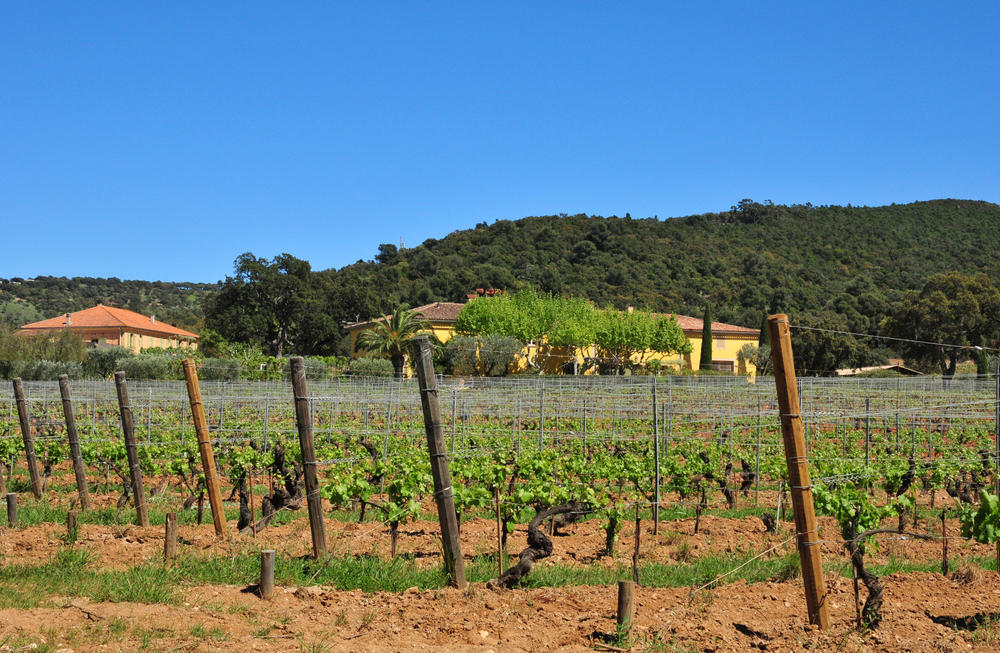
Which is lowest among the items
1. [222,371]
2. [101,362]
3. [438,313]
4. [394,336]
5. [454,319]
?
[222,371]

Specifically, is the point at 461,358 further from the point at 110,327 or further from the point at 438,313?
the point at 110,327

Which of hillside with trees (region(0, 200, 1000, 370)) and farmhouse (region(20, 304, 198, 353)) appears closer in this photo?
hillside with trees (region(0, 200, 1000, 370))

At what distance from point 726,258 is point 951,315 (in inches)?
1281

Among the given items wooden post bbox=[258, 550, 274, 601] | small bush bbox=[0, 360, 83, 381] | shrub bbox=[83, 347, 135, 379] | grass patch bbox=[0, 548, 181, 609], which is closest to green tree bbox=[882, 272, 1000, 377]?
shrub bbox=[83, 347, 135, 379]

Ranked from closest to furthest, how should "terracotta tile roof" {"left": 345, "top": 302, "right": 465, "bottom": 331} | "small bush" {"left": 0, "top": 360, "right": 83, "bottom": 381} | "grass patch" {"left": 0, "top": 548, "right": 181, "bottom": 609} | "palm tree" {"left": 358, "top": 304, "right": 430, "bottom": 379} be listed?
"grass patch" {"left": 0, "top": 548, "right": 181, "bottom": 609}, "small bush" {"left": 0, "top": 360, "right": 83, "bottom": 381}, "palm tree" {"left": 358, "top": 304, "right": 430, "bottom": 379}, "terracotta tile roof" {"left": 345, "top": 302, "right": 465, "bottom": 331}

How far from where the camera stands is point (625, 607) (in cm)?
446

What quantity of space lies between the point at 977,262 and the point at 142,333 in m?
74.3

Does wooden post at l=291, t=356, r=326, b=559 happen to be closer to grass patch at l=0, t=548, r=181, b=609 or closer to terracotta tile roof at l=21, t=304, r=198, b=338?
A: grass patch at l=0, t=548, r=181, b=609

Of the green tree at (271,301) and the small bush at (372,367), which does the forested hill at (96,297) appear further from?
the small bush at (372,367)

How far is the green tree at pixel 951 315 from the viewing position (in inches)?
1853

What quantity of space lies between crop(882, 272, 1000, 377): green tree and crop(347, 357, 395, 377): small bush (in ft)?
96.2

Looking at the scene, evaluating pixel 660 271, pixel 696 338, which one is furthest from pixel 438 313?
pixel 660 271

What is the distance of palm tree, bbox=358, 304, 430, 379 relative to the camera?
44969mm

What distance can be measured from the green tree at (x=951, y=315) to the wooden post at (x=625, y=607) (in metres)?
47.2
